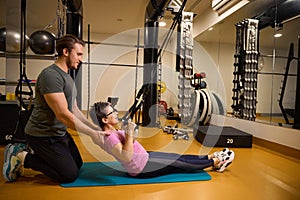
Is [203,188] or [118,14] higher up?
[118,14]

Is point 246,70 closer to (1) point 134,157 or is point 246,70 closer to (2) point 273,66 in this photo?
(2) point 273,66

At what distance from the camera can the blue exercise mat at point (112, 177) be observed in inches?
74.8

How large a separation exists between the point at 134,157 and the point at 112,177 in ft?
0.98

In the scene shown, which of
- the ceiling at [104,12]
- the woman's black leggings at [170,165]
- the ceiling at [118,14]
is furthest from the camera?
the ceiling at [104,12]

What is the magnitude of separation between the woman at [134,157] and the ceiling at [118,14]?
2.12 meters

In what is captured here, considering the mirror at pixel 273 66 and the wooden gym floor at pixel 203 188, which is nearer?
the wooden gym floor at pixel 203 188

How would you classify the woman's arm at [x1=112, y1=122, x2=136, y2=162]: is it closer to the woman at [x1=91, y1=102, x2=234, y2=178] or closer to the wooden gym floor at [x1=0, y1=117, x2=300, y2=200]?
the woman at [x1=91, y1=102, x2=234, y2=178]

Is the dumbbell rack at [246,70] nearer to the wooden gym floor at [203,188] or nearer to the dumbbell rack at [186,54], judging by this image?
the dumbbell rack at [186,54]

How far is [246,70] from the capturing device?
12.9 feet

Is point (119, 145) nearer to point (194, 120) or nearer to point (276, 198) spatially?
point (276, 198)

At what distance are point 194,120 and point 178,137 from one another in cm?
102

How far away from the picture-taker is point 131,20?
6.76 m

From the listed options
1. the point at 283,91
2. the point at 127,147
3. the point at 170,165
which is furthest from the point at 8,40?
the point at 283,91

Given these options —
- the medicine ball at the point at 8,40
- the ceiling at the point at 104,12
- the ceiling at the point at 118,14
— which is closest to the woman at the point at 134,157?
the ceiling at the point at 118,14
